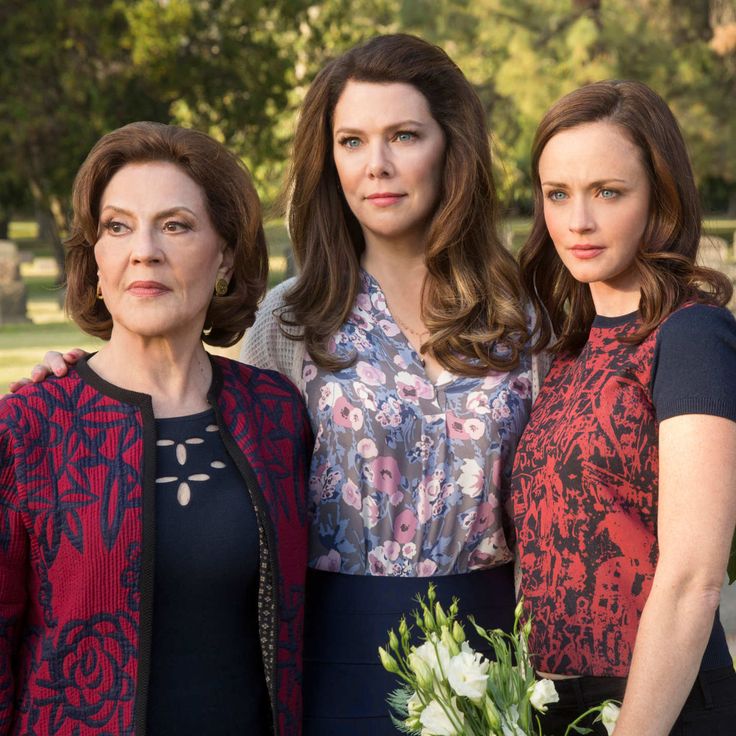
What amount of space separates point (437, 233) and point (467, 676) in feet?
6.06

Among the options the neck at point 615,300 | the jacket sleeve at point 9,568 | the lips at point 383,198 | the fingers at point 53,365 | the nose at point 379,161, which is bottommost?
the jacket sleeve at point 9,568

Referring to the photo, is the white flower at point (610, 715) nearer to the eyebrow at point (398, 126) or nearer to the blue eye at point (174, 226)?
the blue eye at point (174, 226)

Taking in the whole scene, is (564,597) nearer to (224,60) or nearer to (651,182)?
(651,182)

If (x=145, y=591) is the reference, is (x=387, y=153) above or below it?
above

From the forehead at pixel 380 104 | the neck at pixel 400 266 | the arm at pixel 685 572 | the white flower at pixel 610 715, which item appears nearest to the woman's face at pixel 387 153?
the forehead at pixel 380 104

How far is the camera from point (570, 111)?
10.1ft

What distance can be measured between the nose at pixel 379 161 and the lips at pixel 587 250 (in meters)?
0.76

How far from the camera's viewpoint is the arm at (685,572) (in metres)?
2.61

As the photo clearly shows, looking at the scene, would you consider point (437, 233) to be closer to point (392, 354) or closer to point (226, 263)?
point (392, 354)

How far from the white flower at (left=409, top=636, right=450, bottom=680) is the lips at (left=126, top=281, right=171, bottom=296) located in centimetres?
120

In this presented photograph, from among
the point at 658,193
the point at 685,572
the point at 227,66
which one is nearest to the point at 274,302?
the point at 658,193

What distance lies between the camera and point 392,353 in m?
3.67

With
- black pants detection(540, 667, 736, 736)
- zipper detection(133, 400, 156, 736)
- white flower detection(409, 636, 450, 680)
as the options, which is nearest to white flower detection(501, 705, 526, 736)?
white flower detection(409, 636, 450, 680)

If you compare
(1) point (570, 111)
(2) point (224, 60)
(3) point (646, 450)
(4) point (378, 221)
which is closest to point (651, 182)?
(1) point (570, 111)
